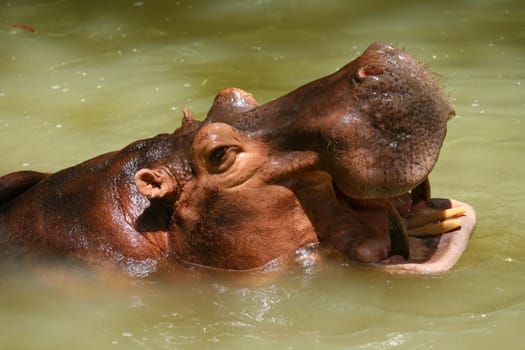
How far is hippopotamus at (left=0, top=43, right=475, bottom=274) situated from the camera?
442 cm

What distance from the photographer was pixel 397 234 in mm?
4652

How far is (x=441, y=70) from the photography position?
8.77 meters

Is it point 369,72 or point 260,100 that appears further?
point 260,100

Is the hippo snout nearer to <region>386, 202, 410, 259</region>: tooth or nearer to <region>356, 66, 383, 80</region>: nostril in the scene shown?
<region>356, 66, 383, 80</region>: nostril

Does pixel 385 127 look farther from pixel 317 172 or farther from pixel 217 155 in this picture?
pixel 217 155

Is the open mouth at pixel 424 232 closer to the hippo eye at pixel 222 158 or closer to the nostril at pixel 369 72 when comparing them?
the nostril at pixel 369 72

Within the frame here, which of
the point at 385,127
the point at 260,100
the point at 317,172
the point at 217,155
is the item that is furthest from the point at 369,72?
the point at 260,100

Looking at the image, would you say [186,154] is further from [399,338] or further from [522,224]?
[522,224]

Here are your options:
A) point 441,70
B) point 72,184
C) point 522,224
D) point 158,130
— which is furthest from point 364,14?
point 72,184

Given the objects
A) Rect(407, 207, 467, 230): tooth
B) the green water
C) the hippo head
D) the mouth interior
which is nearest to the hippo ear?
the hippo head

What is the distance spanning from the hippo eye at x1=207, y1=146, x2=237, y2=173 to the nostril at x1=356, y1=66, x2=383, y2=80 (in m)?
0.72

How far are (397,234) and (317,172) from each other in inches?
19.2

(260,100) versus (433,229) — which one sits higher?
(260,100)

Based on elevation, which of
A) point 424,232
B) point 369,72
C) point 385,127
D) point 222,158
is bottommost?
point 424,232
